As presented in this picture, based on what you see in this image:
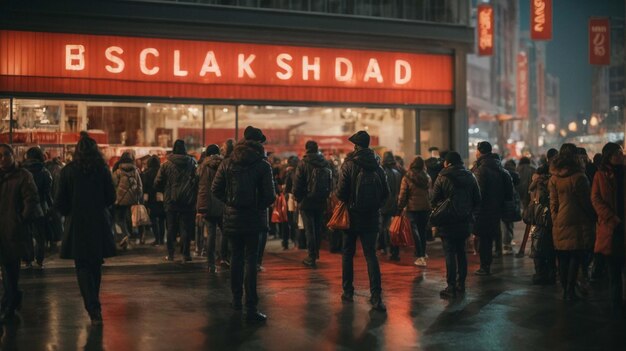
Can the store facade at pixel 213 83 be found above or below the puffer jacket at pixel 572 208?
above

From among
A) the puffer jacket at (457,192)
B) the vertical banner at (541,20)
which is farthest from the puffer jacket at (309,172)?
the vertical banner at (541,20)

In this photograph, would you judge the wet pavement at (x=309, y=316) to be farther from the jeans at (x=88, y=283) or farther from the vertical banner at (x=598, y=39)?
the vertical banner at (x=598, y=39)

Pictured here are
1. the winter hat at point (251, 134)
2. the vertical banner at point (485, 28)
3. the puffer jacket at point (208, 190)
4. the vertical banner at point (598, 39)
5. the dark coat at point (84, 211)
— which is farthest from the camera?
the vertical banner at point (598, 39)

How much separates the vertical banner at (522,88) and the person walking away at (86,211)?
83.2 metres

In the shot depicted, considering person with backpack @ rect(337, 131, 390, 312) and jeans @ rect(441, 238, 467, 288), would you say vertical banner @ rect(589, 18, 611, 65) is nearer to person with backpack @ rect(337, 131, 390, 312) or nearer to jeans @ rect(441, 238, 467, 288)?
jeans @ rect(441, 238, 467, 288)

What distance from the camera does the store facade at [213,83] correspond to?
65.8 ft

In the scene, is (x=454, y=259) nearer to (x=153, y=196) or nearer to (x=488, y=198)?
(x=488, y=198)

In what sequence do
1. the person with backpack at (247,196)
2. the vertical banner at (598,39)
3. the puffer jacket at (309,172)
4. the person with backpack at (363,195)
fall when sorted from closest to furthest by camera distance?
the person with backpack at (247,196) < the person with backpack at (363,195) < the puffer jacket at (309,172) < the vertical banner at (598,39)

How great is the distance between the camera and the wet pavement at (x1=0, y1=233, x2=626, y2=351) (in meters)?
8.17

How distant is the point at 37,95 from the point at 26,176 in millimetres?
11431

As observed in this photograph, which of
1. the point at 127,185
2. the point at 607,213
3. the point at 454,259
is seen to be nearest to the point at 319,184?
the point at 454,259

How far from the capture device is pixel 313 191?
14289 mm

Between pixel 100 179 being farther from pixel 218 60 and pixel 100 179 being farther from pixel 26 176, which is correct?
pixel 218 60

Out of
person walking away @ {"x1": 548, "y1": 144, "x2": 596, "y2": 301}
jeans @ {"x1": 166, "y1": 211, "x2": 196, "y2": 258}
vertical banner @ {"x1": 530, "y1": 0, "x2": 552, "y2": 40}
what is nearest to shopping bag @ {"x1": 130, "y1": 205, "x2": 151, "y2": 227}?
jeans @ {"x1": 166, "y1": 211, "x2": 196, "y2": 258}
